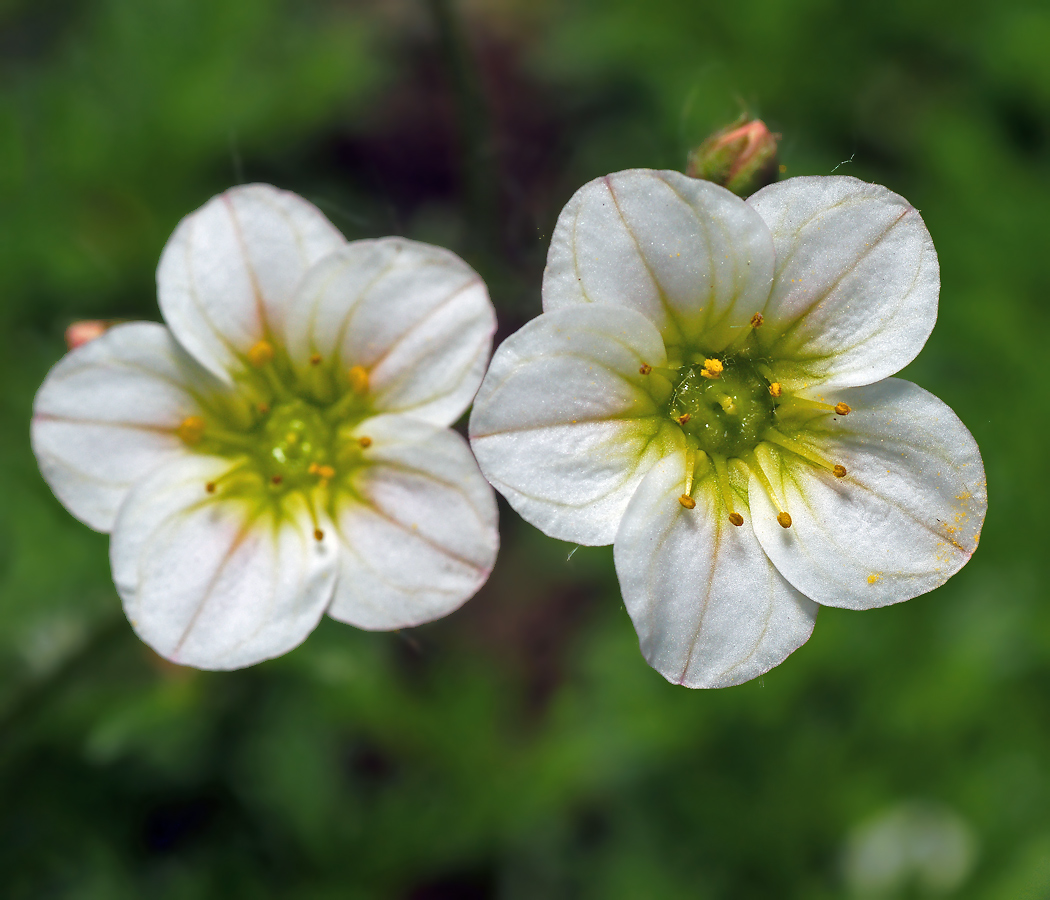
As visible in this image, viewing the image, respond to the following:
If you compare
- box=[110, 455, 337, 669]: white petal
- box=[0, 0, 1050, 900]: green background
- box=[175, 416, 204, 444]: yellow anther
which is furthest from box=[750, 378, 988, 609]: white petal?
box=[0, 0, 1050, 900]: green background

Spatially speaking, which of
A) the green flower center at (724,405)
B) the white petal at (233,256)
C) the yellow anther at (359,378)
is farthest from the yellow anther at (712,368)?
the white petal at (233,256)

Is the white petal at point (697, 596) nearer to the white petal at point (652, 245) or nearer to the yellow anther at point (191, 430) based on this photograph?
the white petal at point (652, 245)

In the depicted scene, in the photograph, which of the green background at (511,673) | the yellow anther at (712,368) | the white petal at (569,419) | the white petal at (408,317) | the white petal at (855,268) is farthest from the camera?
the green background at (511,673)

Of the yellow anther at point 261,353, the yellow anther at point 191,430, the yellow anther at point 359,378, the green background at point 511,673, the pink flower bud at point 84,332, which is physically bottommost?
the green background at point 511,673

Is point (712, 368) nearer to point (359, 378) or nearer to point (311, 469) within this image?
point (359, 378)

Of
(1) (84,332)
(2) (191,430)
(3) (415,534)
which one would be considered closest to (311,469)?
(2) (191,430)

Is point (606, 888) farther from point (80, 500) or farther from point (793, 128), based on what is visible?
point (793, 128)

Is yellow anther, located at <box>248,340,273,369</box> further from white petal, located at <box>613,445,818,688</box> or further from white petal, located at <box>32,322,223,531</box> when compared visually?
white petal, located at <box>613,445,818,688</box>

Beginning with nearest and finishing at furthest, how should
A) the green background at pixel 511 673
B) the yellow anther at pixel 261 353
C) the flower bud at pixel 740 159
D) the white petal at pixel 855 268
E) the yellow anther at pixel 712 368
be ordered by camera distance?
the white petal at pixel 855 268
the yellow anther at pixel 712 368
the yellow anther at pixel 261 353
the flower bud at pixel 740 159
the green background at pixel 511 673
